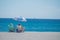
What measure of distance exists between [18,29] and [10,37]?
18 centimetres

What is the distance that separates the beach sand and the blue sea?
0.17 ft

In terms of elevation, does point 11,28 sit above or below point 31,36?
above

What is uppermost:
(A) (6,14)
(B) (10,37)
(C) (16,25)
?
(A) (6,14)

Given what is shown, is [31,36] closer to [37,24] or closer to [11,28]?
[37,24]

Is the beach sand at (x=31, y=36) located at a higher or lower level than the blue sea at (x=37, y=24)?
lower

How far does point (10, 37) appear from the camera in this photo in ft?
7.00

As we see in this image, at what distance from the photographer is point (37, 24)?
2180 millimetres

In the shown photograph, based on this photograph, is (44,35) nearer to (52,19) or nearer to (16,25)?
(52,19)

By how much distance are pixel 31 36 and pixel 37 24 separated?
212 millimetres

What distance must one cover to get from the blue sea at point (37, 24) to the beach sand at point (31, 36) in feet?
0.17

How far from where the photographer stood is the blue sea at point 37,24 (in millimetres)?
2154

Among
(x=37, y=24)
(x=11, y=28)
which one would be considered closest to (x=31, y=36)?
(x=37, y=24)

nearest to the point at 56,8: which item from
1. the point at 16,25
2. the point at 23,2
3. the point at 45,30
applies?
the point at 45,30

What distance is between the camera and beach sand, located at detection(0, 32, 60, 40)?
2133 millimetres
